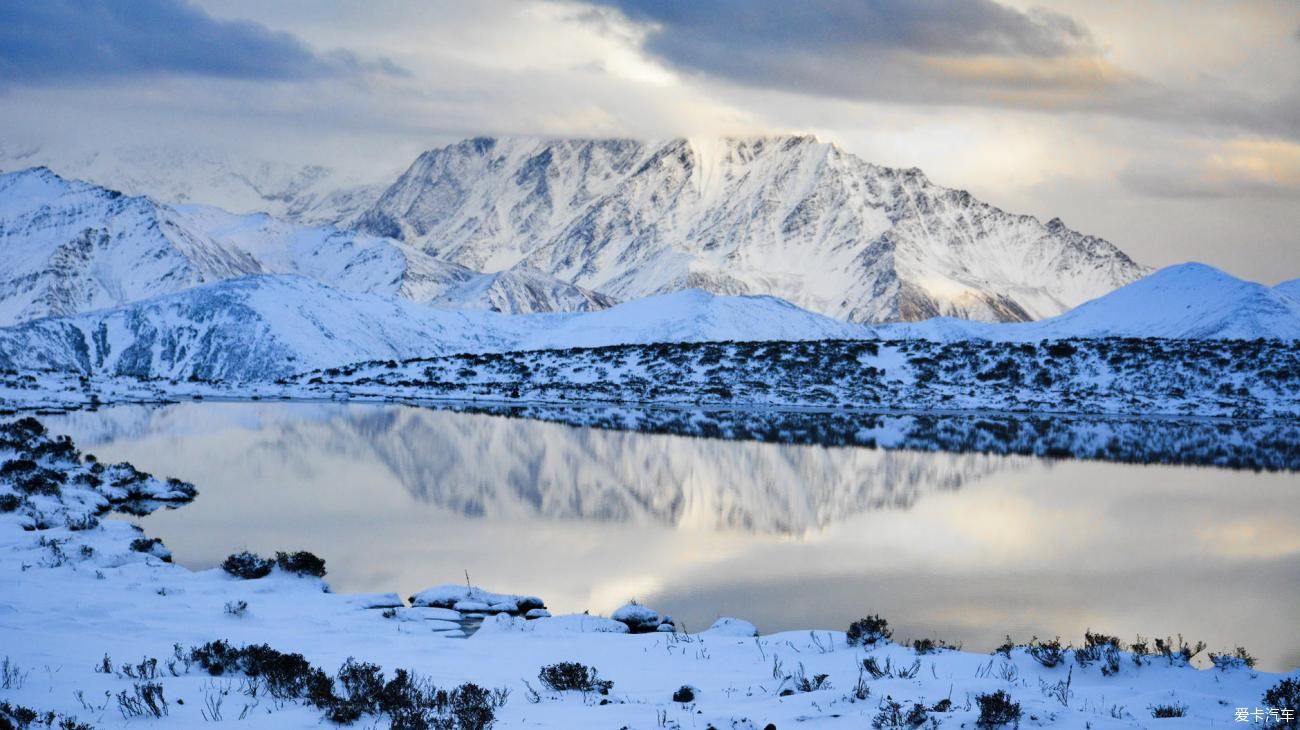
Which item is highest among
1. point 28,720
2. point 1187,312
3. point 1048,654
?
point 1187,312

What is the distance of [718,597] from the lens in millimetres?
21469

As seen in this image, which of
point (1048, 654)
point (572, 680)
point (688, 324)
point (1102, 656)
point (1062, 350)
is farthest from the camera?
point (688, 324)

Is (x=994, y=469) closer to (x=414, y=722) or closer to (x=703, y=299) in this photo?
(x=414, y=722)

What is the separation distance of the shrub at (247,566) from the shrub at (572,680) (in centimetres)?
921

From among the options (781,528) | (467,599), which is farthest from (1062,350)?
(467,599)

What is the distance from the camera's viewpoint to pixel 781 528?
2866 centimetres

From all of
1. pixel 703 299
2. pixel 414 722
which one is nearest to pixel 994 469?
pixel 414 722

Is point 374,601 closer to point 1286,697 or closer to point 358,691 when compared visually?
point 358,691

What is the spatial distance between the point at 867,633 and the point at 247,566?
1142 centimetres

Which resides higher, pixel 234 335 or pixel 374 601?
pixel 374 601

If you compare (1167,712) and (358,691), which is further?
(358,691)

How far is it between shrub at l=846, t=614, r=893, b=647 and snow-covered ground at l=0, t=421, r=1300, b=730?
0.21 metres

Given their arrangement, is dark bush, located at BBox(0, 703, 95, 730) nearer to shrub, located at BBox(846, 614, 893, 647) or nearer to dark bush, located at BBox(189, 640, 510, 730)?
dark bush, located at BBox(189, 640, 510, 730)

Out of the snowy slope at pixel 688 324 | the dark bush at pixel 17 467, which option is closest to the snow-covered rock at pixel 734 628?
the dark bush at pixel 17 467
